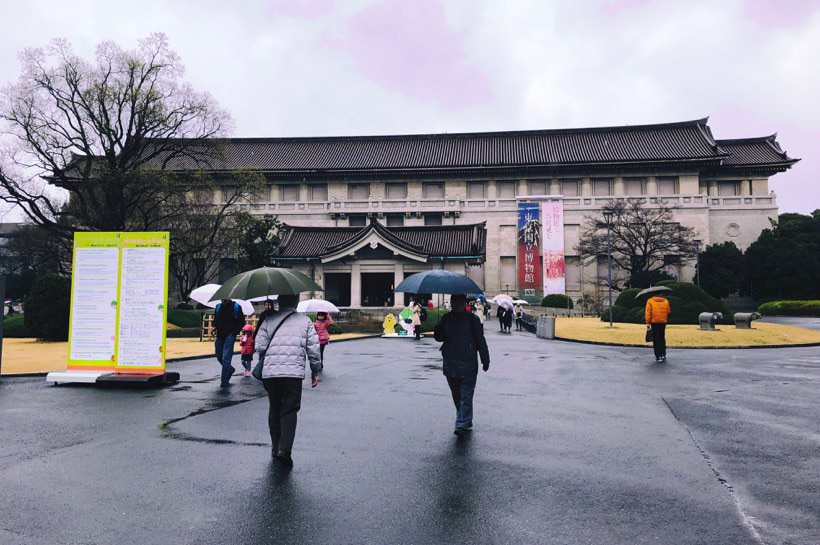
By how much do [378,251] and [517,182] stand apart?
21121 mm

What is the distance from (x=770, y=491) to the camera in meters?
4.98

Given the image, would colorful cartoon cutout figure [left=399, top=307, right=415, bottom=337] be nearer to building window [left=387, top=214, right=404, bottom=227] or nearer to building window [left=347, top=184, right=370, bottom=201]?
building window [left=387, top=214, right=404, bottom=227]

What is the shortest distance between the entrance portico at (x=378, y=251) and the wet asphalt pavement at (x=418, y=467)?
2713 cm

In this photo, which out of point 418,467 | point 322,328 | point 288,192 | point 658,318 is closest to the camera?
point 418,467

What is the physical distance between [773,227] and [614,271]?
597 inches

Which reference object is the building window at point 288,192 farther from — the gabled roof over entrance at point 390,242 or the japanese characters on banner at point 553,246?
the japanese characters on banner at point 553,246

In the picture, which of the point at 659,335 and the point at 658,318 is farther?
the point at 659,335

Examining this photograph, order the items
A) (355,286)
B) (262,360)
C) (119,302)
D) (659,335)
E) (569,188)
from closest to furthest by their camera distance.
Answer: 1. (262,360)
2. (119,302)
3. (659,335)
4. (355,286)
5. (569,188)

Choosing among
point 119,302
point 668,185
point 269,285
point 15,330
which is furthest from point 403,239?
point 269,285

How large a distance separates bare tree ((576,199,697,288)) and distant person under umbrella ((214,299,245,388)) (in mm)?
37260

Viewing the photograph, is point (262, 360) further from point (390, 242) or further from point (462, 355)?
point (390, 242)

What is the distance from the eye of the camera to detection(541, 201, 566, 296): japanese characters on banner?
4972 cm

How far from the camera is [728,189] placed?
53.4 m

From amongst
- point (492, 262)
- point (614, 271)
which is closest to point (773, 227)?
point (614, 271)
